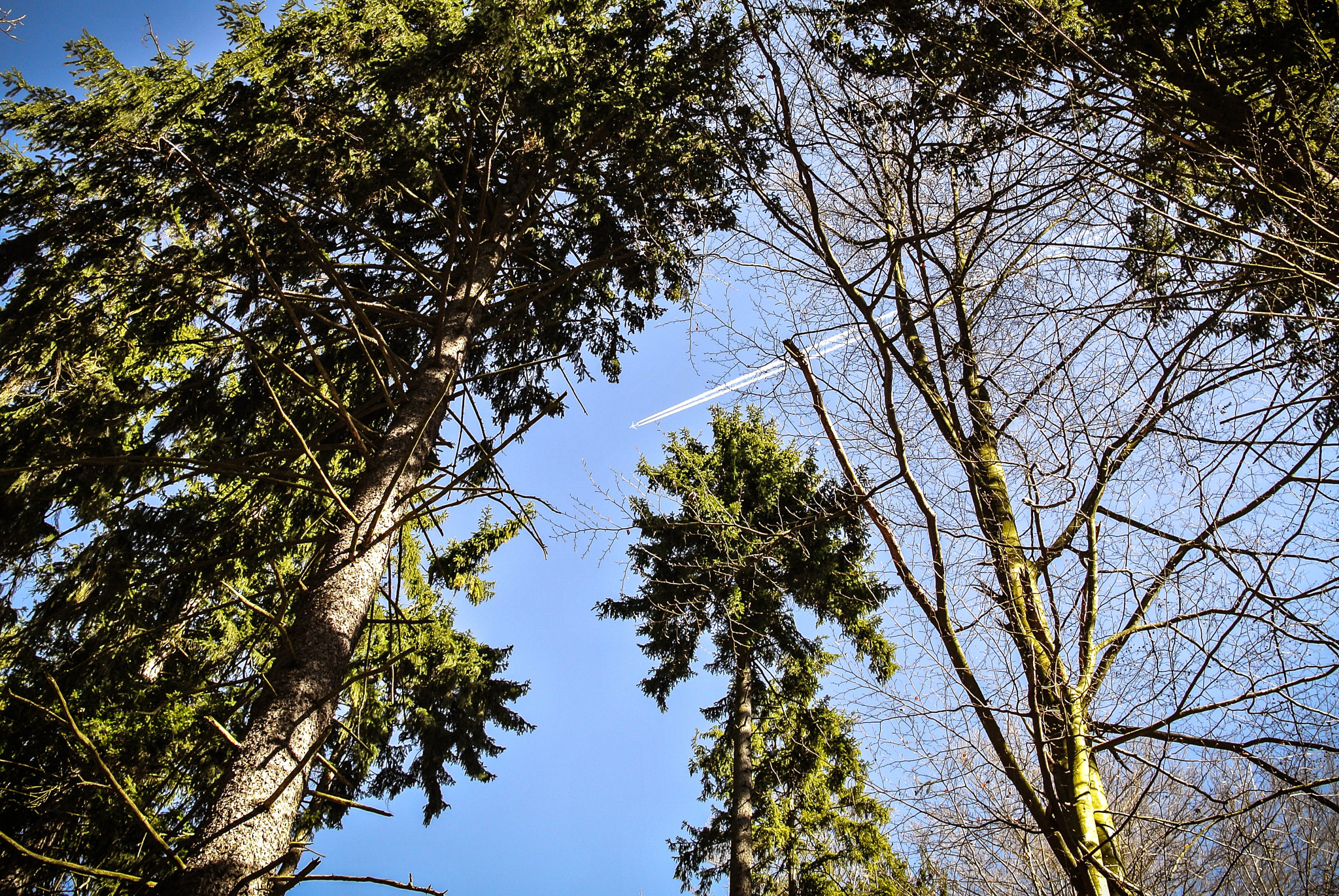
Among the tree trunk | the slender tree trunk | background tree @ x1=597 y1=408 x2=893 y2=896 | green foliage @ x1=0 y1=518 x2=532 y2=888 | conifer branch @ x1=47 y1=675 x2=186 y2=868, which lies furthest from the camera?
the slender tree trunk

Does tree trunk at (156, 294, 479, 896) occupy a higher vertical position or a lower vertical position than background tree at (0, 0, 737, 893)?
lower

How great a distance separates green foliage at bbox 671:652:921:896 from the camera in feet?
26.7

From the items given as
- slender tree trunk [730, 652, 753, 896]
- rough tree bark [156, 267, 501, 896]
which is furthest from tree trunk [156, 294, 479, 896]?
slender tree trunk [730, 652, 753, 896]

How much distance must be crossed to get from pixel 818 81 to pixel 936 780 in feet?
10.4

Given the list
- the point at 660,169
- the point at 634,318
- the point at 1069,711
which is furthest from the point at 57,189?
the point at 1069,711

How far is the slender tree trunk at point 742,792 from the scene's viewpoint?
320 inches

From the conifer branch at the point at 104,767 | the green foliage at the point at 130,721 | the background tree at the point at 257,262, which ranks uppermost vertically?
the background tree at the point at 257,262

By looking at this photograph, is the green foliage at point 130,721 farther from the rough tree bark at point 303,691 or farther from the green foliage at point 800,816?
the green foliage at point 800,816

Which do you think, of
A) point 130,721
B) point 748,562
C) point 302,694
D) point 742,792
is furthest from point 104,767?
point 742,792

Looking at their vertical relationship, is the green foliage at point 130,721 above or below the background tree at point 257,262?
below

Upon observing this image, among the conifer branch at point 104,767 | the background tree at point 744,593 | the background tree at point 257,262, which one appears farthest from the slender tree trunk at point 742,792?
the conifer branch at point 104,767

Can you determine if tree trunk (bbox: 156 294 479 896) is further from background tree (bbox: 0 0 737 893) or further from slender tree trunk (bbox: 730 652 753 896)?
slender tree trunk (bbox: 730 652 753 896)

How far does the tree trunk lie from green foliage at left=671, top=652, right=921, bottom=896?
5.21 meters

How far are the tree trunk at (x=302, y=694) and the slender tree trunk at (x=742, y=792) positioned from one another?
494cm
